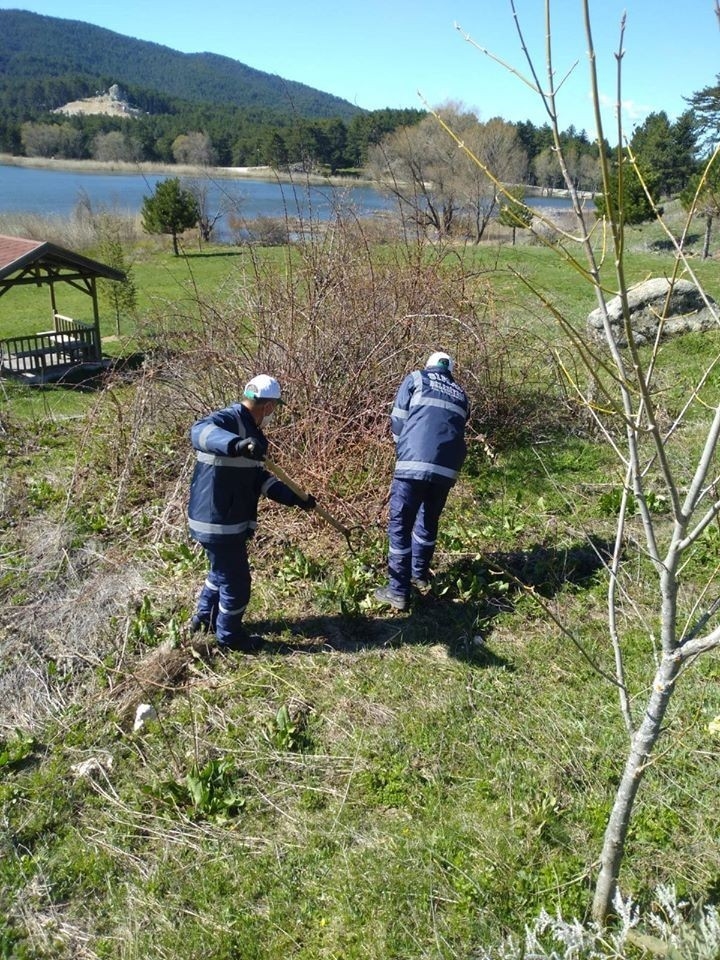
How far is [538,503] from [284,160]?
4.08 meters

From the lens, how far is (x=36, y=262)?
11172 mm

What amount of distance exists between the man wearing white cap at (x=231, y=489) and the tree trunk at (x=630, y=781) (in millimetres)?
2232

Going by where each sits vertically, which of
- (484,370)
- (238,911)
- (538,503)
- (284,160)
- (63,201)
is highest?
(63,201)

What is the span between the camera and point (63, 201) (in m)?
49.6

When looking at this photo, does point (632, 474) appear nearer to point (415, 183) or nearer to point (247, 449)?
point (247, 449)

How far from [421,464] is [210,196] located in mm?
33861

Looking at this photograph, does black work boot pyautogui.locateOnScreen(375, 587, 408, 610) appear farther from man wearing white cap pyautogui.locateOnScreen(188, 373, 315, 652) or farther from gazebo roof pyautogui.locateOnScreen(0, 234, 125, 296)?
gazebo roof pyautogui.locateOnScreen(0, 234, 125, 296)

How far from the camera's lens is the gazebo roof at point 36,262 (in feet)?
35.2

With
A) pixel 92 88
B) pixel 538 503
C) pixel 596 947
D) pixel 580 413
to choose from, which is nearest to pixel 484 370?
pixel 580 413

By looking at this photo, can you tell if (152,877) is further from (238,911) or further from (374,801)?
(374,801)

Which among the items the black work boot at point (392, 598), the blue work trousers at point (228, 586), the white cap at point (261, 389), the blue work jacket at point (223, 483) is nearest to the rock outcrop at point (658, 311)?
the black work boot at point (392, 598)

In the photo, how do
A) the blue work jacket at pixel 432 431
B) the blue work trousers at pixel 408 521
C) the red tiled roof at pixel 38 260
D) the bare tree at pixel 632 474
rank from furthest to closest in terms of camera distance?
the red tiled roof at pixel 38 260 < the blue work trousers at pixel 408 521 < the blue work jacket at pixel 432 431 < the bare tree at pixel 632 474

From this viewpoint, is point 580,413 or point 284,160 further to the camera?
point 580,413

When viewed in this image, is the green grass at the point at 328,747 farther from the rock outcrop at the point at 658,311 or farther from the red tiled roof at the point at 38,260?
the red tiled roof at the point at 38,260
